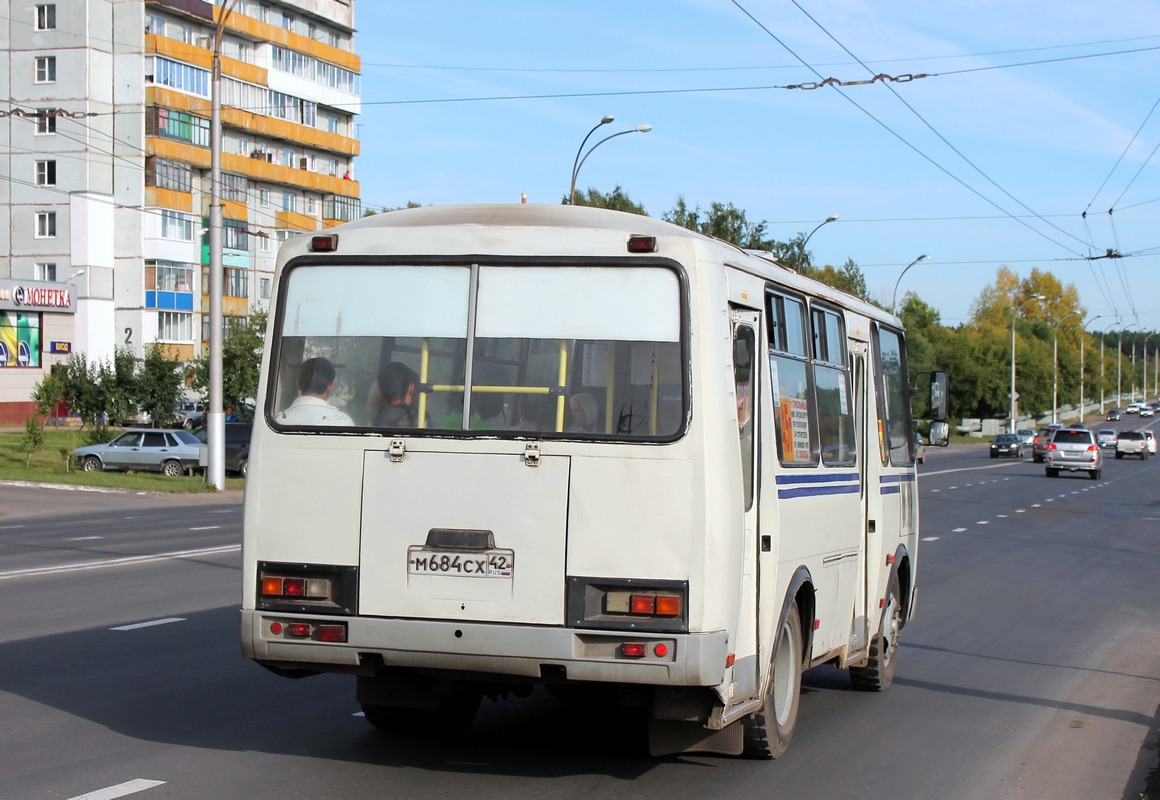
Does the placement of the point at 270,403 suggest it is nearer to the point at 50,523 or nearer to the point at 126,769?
the point at 126,769

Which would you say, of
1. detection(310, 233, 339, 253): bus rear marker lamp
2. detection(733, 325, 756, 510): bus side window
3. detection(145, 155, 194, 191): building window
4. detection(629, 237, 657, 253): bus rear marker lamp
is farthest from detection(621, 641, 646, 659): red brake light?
detection(145, 155, 194, 191): building window

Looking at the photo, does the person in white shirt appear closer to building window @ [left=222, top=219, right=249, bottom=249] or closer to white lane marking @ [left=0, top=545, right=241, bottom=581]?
white lane marking @ [left=0, top=545, right=241, bottom=581]

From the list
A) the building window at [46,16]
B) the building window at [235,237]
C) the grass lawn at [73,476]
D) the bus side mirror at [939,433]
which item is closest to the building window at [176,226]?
the building window at [235,237]

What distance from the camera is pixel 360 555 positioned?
252 inches

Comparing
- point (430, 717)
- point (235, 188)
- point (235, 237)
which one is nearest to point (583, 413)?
point (430, 717)

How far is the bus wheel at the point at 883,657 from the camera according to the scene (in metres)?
9.76

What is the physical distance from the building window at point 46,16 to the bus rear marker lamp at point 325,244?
71732 mm

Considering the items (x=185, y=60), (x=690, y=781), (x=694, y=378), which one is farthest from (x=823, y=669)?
(x=185, y=60)

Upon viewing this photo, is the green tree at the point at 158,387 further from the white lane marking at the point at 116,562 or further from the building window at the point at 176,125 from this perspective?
the white lane marking at the point at 116,562

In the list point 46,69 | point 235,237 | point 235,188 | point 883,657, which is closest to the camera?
point 883,657

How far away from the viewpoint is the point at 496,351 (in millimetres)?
6484

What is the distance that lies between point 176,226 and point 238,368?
23.9m

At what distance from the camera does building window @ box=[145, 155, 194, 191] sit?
7225 centimetres

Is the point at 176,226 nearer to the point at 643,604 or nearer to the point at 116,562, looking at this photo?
the point at 116,562
